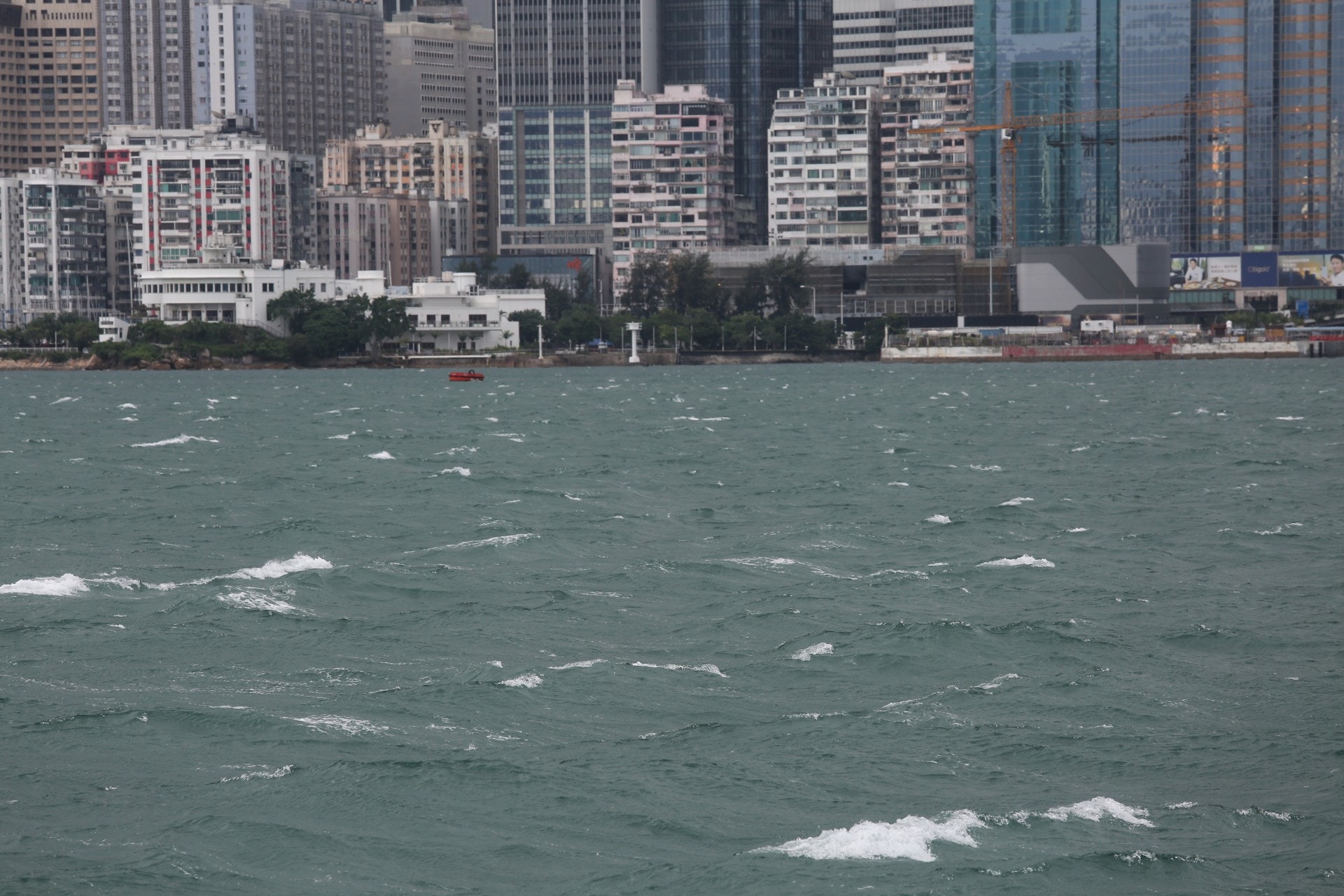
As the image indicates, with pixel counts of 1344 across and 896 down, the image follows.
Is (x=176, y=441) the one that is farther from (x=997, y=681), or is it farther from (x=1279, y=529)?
(x=997, y=681)

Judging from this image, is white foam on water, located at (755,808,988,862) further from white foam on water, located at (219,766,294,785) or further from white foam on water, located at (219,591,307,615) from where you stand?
white foam on water, located at (219,591,307,615)

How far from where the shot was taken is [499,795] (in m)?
26.9

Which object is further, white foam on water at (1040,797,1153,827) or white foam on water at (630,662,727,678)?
white foam on water at (630,662,727,678)

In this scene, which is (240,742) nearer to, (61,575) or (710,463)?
(61,575)

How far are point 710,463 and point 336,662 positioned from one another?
4115 centimetres

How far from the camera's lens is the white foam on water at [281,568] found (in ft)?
145

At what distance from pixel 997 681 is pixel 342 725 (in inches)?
390

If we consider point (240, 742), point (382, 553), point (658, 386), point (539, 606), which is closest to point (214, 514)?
point (382, 553)

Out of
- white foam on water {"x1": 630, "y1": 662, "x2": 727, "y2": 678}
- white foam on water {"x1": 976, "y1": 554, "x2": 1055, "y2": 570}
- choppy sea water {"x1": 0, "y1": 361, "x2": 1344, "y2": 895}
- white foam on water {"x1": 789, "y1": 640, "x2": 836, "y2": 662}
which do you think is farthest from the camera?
white foam on water {"x1": 976, "y1": 554, "x2": 1055, "y2": 570}

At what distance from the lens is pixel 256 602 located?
40656 millimetres

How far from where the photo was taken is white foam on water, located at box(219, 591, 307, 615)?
3991 cm

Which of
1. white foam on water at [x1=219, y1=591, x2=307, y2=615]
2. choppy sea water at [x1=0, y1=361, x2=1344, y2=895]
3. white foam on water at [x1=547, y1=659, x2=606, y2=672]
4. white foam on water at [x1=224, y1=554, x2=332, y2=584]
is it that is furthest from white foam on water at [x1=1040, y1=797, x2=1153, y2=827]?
white foam on water at [x1=224, y1=554, x2=332, y2=584]

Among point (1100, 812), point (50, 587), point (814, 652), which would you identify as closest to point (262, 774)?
point (1100, 812)

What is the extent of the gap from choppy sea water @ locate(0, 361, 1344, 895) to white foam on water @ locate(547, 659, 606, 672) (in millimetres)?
228
